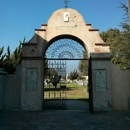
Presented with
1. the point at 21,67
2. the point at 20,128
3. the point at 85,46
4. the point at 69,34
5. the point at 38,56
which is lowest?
the point at 20,128

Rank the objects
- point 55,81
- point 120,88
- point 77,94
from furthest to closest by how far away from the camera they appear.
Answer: point 77,94
point 55,81
point 120,88

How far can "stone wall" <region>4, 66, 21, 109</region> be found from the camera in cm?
1105

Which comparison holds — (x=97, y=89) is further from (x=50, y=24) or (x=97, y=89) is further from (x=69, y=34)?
(x=50, y=24)

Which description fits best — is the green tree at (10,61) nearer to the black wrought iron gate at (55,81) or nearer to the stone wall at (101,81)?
the black wrought iron gate at (55,81)

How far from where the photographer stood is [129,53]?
1891cm

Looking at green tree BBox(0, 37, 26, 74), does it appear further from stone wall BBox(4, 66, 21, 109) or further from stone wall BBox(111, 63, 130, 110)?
stone wall BBox(111, 63, 130, 110)

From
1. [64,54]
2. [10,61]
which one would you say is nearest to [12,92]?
[64,54]

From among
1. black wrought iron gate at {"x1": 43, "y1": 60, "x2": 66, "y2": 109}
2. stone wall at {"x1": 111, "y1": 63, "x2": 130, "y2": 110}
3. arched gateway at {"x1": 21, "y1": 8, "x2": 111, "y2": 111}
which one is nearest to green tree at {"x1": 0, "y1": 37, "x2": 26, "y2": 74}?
black wrought iron gate at {"x1": 43, "y1": 60, "x2": 66, "y2": 109}

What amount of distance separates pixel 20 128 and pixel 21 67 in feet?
16.8

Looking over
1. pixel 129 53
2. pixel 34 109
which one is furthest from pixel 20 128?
pixel 129 53

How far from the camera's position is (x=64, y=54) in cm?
1145

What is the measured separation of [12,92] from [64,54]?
4184 mm

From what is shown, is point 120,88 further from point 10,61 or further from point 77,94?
point 10,61

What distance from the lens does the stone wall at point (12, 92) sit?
11.1 m
